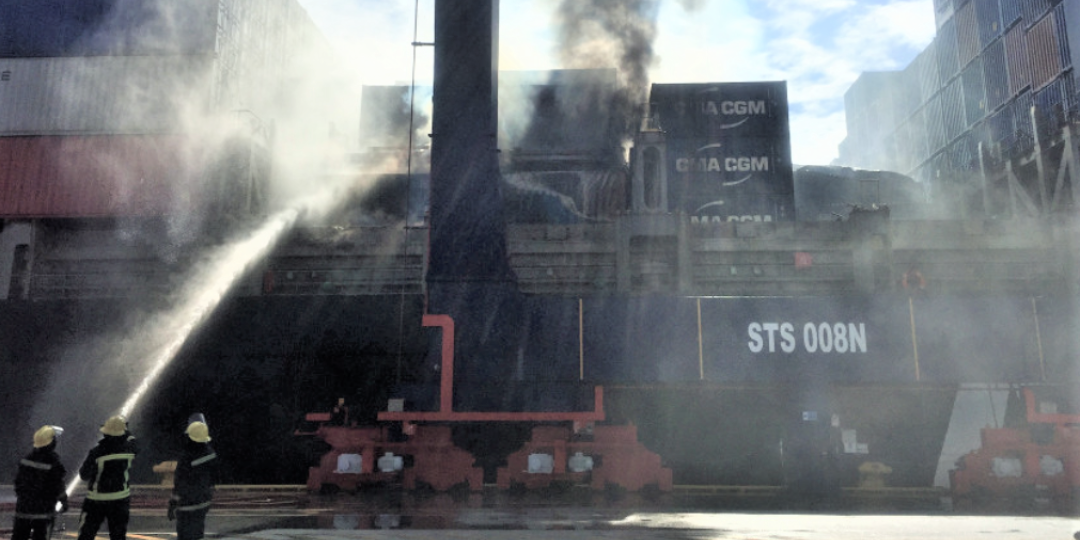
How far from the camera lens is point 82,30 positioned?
26.7m

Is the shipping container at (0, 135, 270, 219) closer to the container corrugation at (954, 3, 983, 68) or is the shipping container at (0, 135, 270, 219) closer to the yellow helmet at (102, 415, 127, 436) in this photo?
the yellow helmet at (102, 415, 127, 436)

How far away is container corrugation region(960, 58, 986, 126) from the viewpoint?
45.1 metres

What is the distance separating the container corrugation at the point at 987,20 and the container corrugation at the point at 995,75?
2.30ft

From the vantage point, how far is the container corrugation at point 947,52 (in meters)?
49.4

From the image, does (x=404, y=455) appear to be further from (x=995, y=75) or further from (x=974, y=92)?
(x=974, y=92)

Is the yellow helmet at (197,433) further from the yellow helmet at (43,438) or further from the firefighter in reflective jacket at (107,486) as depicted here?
the yellow helmet at (43,438)

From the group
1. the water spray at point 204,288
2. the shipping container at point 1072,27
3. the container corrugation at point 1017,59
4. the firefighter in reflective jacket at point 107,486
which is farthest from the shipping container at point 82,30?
the container corrugation at point 1017,59

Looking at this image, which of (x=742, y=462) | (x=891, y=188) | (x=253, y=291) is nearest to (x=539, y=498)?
(x=742, y=462)

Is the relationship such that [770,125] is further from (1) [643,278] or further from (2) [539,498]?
(2) [539,498]

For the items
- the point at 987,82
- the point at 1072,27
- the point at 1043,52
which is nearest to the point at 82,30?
the point at 1072,27

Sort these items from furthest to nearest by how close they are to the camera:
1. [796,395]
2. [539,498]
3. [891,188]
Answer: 1. [891,188]
2. [796,395]
3. [539,498]

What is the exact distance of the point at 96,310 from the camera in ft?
Result: 41.5

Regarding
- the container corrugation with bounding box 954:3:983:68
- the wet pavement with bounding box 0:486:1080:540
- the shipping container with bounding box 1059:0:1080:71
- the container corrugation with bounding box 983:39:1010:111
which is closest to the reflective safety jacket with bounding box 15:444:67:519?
the wet pavement with bounding box 0:486:1080:540

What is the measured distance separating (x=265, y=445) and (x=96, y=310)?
435 cm
